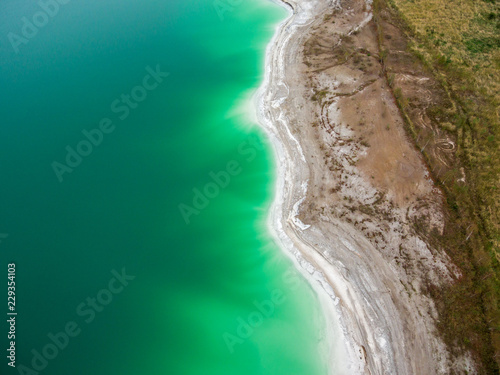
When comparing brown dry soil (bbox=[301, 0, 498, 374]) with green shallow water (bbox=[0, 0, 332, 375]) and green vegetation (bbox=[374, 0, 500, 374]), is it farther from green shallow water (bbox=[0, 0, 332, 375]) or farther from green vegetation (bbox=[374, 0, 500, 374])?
green shallow water (bbox=[0, 0, 332, 375])

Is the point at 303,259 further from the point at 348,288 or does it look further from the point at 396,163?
the point at 396,163

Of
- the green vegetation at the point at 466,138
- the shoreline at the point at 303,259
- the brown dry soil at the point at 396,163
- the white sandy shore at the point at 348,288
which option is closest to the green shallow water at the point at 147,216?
the shoreline at the point at 303,259

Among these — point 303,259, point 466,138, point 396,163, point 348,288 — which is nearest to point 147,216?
point 303,259

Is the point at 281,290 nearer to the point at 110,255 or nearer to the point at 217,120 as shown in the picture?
the point at 110,255

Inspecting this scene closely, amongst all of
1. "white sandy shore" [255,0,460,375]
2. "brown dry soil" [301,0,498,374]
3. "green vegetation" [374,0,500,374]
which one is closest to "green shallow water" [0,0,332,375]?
"white sandy shore" [255,0,460,375]

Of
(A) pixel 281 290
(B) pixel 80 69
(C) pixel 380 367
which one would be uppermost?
(B) pixel 80 69

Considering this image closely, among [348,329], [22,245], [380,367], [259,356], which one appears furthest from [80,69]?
[380,367]

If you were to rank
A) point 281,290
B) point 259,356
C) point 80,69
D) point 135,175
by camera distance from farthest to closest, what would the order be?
point 80,69 < point 135,175 < point 281,290 < point 259,356
